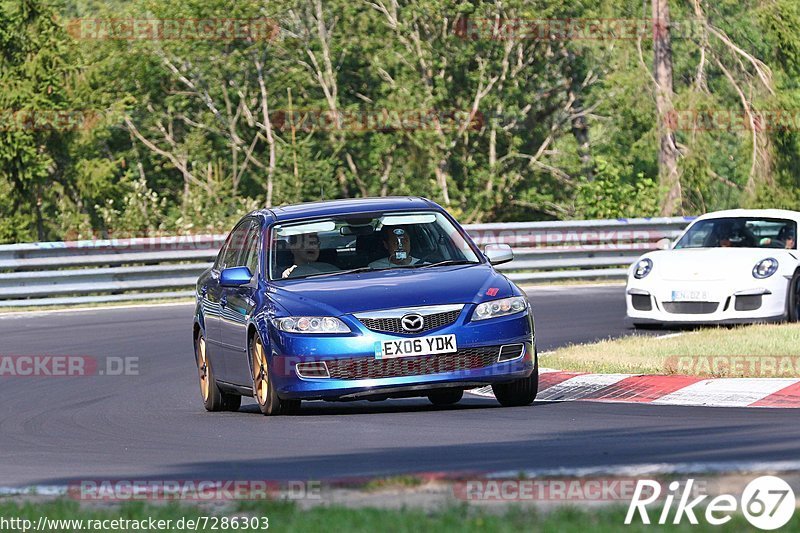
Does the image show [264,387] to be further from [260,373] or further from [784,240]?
[784,240]

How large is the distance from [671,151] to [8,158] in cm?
1299

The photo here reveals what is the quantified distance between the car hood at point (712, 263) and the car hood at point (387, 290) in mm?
6087

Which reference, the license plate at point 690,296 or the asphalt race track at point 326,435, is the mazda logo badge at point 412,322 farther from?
the license plate at point 690,296

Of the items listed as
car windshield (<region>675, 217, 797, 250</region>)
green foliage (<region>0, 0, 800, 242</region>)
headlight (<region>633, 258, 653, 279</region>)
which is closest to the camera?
headlight (<region>633, 258, 653, 279</region>)

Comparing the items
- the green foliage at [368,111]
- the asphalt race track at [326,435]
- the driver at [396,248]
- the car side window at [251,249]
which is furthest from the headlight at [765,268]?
the green foliage at [368,111]

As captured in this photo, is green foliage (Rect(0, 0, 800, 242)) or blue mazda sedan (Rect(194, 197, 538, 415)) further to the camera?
green foliage (Rect(0, 0, 800, 242))

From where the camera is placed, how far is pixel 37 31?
33094 mm

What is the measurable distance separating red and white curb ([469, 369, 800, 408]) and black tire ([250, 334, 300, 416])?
76.7 inches

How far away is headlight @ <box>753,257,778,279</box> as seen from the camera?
Result: 17094 mm

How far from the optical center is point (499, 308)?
36.1 ft

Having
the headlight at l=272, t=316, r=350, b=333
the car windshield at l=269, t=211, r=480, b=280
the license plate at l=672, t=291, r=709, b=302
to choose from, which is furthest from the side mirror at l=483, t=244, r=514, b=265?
the license plate at l=672, t=291, r=709, b=302

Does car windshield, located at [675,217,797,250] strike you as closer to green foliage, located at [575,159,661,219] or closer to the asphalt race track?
the asphalt race track

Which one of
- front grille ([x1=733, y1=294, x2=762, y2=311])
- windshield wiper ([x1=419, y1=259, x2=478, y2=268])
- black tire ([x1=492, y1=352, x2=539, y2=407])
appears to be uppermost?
windshield wiper ([x1=419, y1=259, x2=478, y2=268])

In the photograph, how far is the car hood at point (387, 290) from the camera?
10859 millimetres
